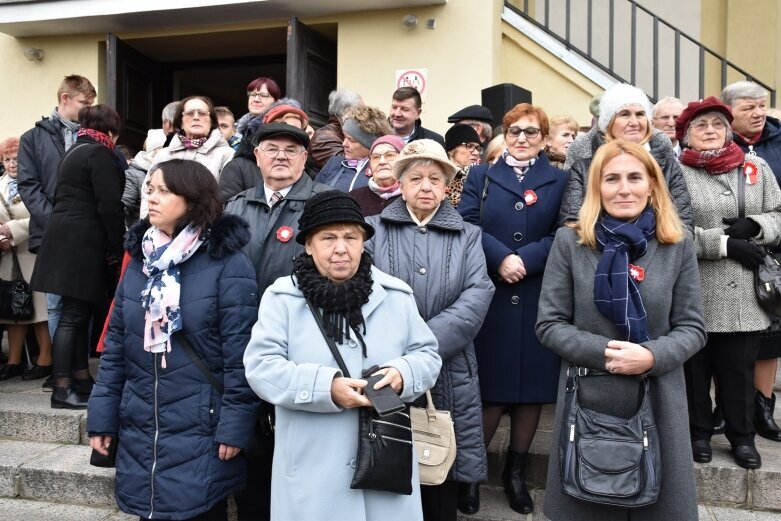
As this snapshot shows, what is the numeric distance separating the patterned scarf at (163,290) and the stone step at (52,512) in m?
1.51

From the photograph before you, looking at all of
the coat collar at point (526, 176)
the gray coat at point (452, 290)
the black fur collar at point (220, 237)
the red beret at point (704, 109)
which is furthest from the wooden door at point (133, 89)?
the red beret at point (704, 109)

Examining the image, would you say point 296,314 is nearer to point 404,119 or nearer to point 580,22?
point 404,119

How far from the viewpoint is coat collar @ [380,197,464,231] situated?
320 centimetres

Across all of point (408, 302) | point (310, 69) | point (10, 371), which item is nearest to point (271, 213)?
point (408, 302)

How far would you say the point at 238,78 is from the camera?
11.4m

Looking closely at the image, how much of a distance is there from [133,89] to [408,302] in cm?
734

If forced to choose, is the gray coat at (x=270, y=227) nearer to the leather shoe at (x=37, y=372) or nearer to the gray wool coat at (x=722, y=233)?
the gray wool coat at (x=722, y=233)

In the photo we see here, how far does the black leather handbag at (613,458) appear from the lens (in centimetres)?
256

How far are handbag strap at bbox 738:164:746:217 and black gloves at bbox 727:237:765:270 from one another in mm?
188

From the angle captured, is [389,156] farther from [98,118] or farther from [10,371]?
[10,371]

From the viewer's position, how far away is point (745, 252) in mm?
3639

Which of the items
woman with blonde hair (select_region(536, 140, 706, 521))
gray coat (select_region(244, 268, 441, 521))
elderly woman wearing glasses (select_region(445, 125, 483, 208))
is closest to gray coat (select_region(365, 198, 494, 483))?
woman with blonde hair (select_region(536, 140, 706, 521))

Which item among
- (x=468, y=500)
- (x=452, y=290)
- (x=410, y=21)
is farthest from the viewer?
(x=410, y=21)

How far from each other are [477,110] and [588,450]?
3.17 metres
